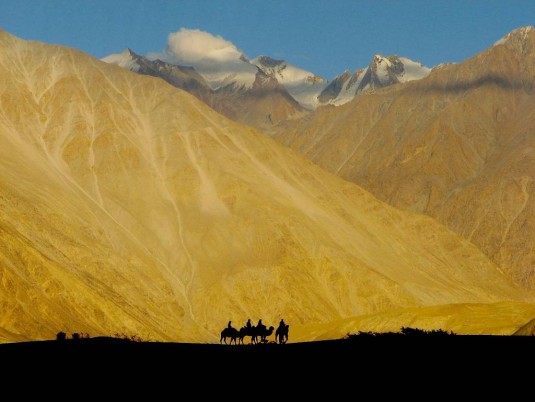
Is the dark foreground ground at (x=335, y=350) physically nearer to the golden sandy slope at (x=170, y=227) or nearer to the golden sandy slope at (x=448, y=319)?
the golden sandy slope at (x=170, y=227)

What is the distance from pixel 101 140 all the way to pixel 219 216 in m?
24.9

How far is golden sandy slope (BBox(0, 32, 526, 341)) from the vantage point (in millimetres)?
89312

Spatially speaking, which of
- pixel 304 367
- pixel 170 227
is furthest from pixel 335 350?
pixel 170 227

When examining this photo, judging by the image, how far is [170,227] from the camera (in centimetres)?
11894

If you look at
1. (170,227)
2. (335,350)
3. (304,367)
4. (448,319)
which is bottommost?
(304,367)

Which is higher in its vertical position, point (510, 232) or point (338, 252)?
point (510, 232)

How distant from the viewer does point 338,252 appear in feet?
389

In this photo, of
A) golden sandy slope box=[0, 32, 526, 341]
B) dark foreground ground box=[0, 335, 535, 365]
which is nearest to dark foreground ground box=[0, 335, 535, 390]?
dark foreground ground box=[0, 335, 535, 365]

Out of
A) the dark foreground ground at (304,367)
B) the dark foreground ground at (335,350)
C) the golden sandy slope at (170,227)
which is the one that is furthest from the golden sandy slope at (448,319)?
the dark foreground ground at (304,367)

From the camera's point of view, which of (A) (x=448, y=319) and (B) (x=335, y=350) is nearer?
(B) (x=335, y=350)

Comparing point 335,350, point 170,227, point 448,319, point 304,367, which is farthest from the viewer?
point 170,227

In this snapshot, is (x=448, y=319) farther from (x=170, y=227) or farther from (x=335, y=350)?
(x=170, y=227)

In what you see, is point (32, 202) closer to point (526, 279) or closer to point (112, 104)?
point (112, 104)

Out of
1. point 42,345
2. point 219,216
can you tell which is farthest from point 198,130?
point 42,345
